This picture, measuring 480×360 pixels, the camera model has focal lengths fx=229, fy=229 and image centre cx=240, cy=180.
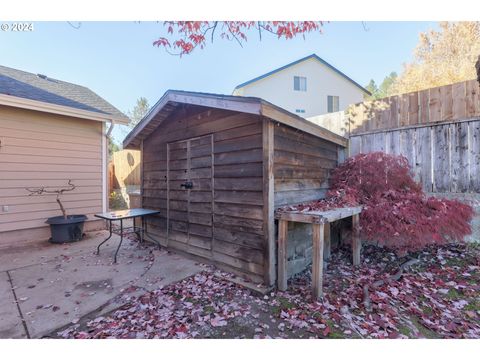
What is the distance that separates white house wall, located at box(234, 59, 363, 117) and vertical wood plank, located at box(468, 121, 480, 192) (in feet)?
45.3

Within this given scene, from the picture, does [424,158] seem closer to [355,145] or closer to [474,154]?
[474,154]

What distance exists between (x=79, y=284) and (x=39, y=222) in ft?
9.63

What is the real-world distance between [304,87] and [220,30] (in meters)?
15.9

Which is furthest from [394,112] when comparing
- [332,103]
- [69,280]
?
[332,103]

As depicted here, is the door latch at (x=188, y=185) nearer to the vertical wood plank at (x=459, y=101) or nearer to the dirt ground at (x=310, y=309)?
the dirt ground at (x=310, y=309)

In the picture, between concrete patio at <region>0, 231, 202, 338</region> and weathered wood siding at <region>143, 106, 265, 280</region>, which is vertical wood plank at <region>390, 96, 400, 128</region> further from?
concrete patio at <region>0, 231, 202, 338</region>

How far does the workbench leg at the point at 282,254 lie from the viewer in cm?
263

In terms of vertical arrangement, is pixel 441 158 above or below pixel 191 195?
above

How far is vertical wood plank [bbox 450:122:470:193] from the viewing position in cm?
332

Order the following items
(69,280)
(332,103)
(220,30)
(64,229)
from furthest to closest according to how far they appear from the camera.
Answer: (332,103)
(64,229)
(220,30)
(69,280)

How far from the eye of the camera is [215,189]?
3.29 m

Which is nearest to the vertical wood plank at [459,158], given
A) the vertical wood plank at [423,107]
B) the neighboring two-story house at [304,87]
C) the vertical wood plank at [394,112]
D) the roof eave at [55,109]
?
the vertical wood plank at [423,107]
